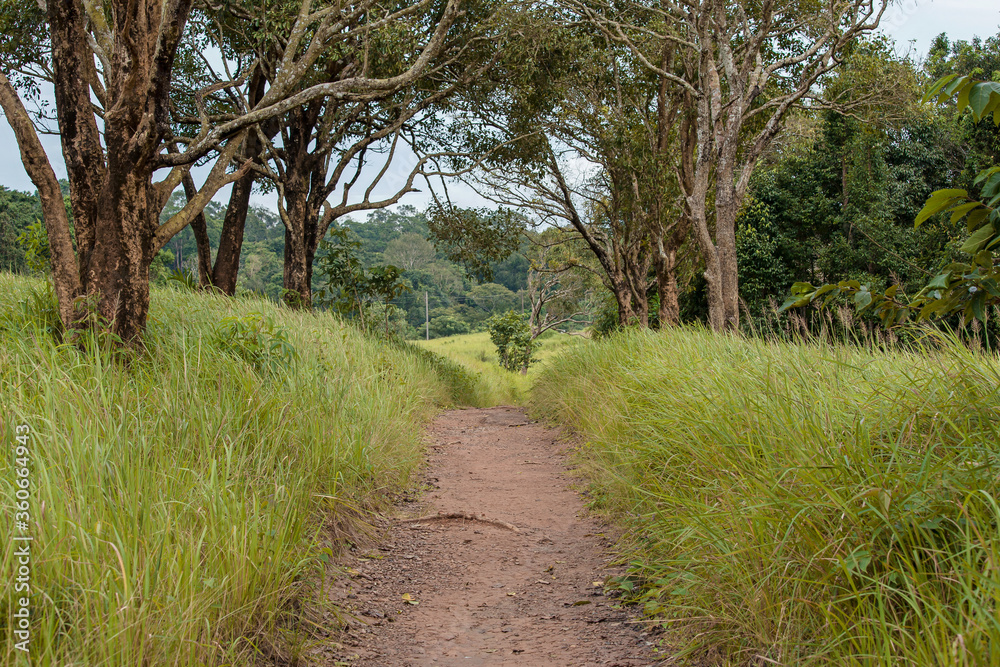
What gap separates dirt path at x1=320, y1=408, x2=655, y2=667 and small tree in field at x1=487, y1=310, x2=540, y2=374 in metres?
21.2

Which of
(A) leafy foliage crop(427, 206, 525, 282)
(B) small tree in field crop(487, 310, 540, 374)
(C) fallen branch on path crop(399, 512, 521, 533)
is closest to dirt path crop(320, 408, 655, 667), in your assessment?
(C) fallen branch on path crop(399, 512, 521, 533)

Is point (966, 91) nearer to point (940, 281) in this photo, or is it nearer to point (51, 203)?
point (940, 281)

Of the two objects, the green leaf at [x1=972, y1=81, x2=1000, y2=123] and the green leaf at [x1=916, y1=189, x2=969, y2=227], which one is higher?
the green leaf at [x1=972, y1=81, x2=1000, y2=123]

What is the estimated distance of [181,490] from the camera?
2.79 meters

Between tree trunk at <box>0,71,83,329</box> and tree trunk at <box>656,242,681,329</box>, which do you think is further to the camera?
tree trunk at <box>656,242,681,329</box>

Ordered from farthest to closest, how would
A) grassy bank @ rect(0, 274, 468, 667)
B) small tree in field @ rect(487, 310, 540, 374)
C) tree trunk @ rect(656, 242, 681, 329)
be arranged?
1. small tree in field @ rect(487, 310, 540, 374)
2. tree trunk @ rect(656, 242, 681, 329)
3. grassy bank @ rect(0, 274, 468, 667)

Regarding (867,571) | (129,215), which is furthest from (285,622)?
(129,215)

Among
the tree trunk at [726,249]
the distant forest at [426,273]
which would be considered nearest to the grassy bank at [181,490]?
the tree trunk at [726,249]

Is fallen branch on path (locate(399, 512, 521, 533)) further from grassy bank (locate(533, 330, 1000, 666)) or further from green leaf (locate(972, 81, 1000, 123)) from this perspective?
green leaf (locate(972, 81, 1000, 123))

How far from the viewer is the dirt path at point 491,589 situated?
2.94 m

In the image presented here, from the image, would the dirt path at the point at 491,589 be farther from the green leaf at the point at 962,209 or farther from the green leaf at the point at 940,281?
the green leaf at the point at 962,209

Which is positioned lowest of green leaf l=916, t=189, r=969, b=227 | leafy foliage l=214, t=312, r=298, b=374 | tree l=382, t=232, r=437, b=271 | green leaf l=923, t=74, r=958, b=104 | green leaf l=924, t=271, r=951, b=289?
leafy foliage l=214, t=312, r=298, b=374

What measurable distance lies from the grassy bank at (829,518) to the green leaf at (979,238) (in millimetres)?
722

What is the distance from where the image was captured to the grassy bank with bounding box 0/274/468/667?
6.79 ft
